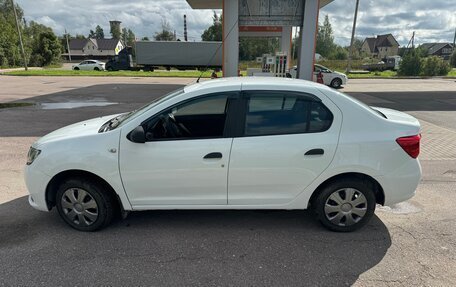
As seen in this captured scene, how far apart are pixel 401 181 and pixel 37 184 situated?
389 centimetres

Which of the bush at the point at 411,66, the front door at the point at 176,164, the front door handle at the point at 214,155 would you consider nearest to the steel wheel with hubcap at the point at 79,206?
the front door at the point at 176,164

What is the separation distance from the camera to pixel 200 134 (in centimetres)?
348

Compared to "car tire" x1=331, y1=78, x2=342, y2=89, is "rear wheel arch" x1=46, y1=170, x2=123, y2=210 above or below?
above

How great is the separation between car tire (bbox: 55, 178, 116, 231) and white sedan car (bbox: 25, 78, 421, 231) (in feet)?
0.04

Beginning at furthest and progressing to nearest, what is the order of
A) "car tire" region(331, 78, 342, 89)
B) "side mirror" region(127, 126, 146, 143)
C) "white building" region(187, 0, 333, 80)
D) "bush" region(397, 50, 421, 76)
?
"bush" region(397, 50, 421, 76)
"car tire" region(331, 78, 342, 89)
"white building" region(187, 0, 333, 80)
"side mirror" region(127, 126, 146, 143)

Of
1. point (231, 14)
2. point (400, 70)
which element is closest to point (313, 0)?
point (231, 14)

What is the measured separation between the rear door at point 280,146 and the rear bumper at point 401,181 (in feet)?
2.28

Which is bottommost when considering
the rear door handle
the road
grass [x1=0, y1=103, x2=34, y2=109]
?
grass [x1=0, y1=103, x2=34, y2=109]

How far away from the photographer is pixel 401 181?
11.4ft

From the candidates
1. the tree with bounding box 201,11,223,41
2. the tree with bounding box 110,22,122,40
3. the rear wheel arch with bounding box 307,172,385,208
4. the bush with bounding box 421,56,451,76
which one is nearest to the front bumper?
the rear wheel arch with bounding box 307,172,385,208

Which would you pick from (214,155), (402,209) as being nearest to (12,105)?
(214,155)

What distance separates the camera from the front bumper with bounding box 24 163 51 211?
3.47 meters

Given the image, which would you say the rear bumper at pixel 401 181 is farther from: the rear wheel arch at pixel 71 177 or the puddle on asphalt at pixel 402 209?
the rear wheel arch at pixel 71 177

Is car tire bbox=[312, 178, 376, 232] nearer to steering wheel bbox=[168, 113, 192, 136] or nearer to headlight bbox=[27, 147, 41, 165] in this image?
steering wheel bbox=[168, 113, 192, 136]
